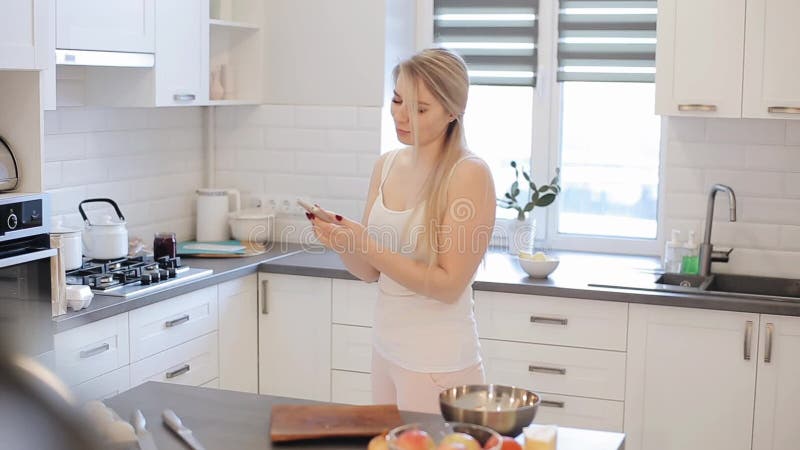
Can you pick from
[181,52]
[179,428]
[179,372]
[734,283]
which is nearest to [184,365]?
[179,372]

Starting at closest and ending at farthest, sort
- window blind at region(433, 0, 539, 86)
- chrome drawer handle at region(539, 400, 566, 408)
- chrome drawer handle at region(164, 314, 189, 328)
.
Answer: chrome drawer handle at region(164, 314, 189, 328), chrome drawer handle at region(539, 400, 566, 408), window blind at region(433, 0, 539, 86)

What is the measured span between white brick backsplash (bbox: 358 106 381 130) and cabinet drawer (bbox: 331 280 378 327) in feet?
2.64

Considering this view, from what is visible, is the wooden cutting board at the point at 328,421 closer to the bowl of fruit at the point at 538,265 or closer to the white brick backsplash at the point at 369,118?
the bowl of fruit at the point at 538,265

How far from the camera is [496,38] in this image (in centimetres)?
450

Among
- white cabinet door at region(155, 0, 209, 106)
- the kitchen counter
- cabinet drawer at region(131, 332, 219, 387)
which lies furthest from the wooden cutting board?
white cabinet door at region(155, 0, 209, 106)

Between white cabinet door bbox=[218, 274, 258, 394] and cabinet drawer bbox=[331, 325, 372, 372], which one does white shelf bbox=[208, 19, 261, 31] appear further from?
cabinet drawer bbox=[331, 325, 372, 372]

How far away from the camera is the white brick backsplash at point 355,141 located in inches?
172

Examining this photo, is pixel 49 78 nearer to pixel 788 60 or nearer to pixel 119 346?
pixel 119 346

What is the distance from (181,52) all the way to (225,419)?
221 cm

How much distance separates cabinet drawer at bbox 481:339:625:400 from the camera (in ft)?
11.8

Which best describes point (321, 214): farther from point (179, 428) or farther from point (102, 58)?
point (102, 58)

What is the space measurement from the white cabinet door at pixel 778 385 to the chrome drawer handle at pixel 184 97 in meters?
2.33

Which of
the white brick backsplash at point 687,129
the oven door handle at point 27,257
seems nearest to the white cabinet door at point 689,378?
the white brick backsplash at point 687,129

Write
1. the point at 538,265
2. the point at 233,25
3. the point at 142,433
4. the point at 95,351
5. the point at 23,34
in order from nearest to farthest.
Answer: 1. the point at 142,433
2. the point at 23,34
3. the point at 95,351
4. the point at 538,265
5. the point at 233,25
